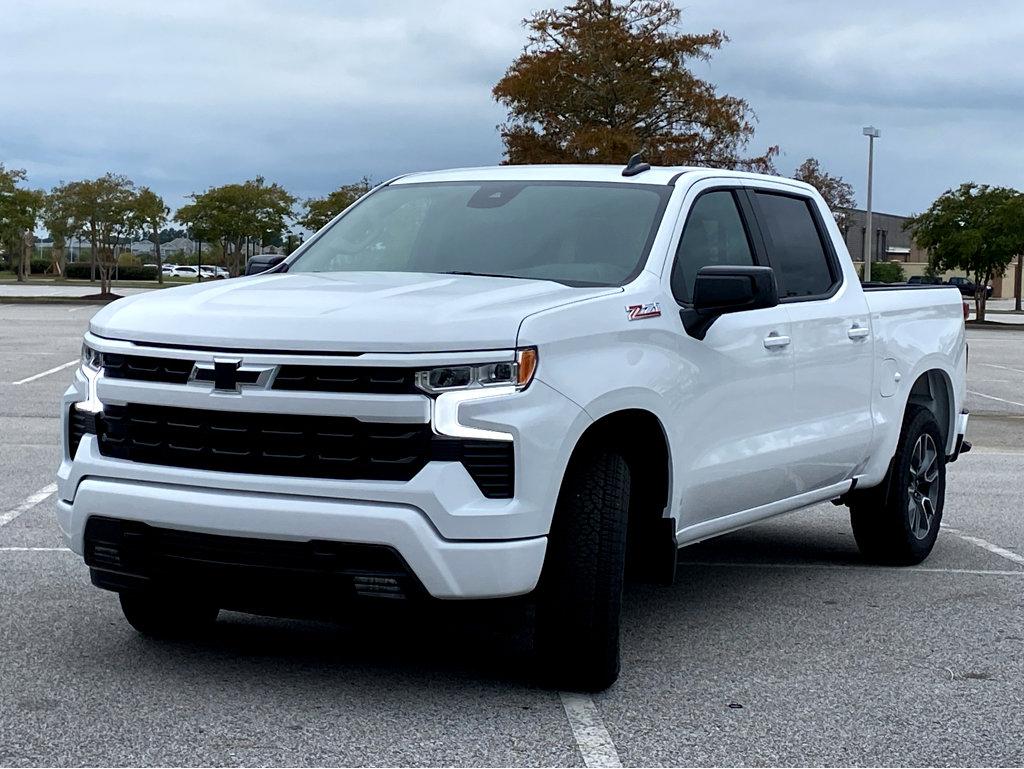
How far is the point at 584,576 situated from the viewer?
5145mm

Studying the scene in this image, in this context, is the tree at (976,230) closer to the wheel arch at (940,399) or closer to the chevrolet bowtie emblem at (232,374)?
Answer: the wheel arch at (940,399)

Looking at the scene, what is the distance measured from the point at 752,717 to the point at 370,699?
1.31 metres

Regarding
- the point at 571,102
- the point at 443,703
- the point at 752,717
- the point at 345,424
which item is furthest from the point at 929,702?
the point at 571,102

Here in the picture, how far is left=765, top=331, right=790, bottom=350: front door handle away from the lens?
6594 mm

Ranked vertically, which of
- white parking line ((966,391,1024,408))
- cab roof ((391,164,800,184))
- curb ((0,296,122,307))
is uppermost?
cab roof ((391,164,800,184))

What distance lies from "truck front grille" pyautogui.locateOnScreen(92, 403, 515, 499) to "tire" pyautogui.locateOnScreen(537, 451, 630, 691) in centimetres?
37

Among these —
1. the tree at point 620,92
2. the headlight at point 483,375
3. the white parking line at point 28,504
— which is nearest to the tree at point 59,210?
the tree at point 620,92

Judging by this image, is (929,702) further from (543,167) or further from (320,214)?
(320,214)

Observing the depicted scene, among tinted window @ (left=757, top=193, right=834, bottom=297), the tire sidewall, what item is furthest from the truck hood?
the tire sidewall

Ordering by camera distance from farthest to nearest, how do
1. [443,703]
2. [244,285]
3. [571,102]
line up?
1. [571,102]
2. [244,285]
3. [443,703]

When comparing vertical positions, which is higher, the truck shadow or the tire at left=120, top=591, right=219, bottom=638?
the tire at left=120, top=591, right=219, bottom=638

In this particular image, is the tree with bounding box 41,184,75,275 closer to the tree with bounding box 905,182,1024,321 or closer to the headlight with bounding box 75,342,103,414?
the tree with bounding box 905,182,1024,321

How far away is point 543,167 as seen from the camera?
7047 mm

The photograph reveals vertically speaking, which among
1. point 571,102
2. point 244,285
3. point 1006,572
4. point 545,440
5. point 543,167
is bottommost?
point 1006,572
